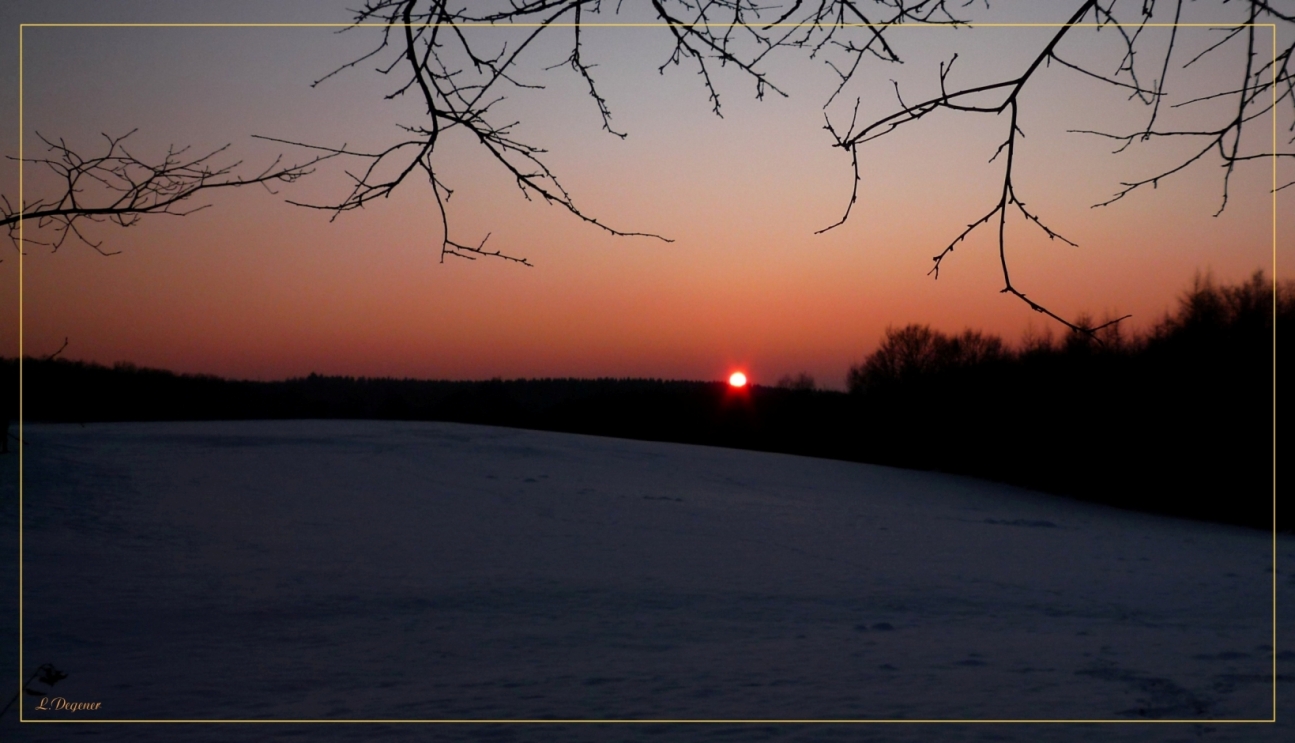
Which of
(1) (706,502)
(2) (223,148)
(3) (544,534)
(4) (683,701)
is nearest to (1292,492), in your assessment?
(1) (706,502)

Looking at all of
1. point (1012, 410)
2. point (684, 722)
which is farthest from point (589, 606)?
point (1012, 410)

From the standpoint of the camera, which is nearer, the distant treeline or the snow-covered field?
the snow-covered field

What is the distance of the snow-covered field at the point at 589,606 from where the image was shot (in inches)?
231

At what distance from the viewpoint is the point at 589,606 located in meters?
8.95

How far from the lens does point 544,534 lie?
1252cm

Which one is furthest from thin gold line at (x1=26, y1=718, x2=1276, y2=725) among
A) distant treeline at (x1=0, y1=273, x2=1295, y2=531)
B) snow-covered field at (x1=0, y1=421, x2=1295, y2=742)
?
distant treeline at (x1=0, y1=273, x2=1295, y2=531)

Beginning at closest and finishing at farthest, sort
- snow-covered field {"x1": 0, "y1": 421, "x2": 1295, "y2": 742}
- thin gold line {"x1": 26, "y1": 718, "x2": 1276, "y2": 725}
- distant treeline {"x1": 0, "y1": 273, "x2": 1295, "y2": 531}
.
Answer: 1. thin gold line {"x1": 26, "y1": 718, "x2": 1276, "y2": 725}
2. snow-covered field {"x1": 0, "y1": 421, "x2": 1295, "y2": 742}
3. distant treeline {"x1": 0, "y1": 273, "x2": 1295, "y2": 531}

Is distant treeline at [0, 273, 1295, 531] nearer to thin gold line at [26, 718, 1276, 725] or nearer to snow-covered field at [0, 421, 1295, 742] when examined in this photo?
snow-covered field at [0, 421, 1295, 742]

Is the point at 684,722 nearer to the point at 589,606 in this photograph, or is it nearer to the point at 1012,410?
the point at 589,606

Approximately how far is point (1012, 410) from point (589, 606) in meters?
20.6

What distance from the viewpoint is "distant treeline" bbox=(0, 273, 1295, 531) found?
21188 mm

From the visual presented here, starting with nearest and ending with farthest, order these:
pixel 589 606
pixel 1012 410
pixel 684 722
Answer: pixel 684 722 < pixel 589 606 < pixel 1012 410

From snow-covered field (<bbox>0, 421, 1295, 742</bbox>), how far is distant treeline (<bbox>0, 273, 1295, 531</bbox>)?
166 inches

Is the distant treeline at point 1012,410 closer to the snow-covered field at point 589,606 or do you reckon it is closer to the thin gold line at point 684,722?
the snow-covered field at point 589,606
